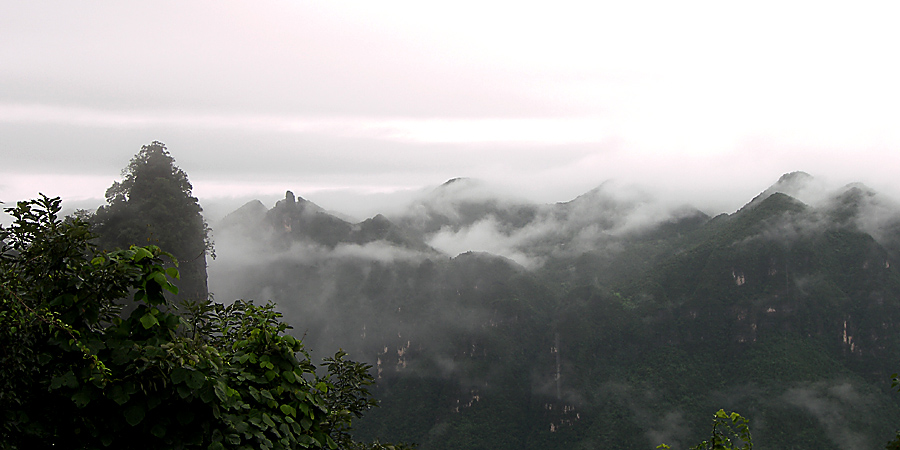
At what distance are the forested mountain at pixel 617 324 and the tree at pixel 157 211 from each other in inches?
2393

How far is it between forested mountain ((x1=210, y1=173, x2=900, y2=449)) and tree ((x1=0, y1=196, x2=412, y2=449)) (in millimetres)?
81459

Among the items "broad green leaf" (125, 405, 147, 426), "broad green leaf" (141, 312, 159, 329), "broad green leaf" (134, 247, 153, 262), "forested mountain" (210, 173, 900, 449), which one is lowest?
"forested mountain" (210, 173, 900, 449)

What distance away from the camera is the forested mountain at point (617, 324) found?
86.3 m

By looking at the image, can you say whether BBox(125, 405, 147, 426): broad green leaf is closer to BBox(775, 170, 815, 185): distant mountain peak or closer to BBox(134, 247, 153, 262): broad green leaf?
BBox(134, 247, 153, 262): broad green leaf

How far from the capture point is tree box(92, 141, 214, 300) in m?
27.0

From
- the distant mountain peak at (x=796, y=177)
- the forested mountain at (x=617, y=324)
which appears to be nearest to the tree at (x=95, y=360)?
the forested mountain at (x=617, y=324)

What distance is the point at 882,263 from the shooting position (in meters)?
104

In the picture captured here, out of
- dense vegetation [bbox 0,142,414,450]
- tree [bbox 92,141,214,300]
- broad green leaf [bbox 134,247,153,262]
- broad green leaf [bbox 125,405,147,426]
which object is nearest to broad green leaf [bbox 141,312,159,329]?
dense vegetation [bbox 0,142,414,450]

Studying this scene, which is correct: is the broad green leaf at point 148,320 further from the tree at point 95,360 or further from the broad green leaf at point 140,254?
the broad green leaf at point 140,254

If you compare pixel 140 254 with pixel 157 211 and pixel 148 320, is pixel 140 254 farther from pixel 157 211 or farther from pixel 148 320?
pixel 157 211

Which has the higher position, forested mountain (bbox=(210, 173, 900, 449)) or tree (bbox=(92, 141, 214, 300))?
tree (bbox=(92, 141, 214, 300))

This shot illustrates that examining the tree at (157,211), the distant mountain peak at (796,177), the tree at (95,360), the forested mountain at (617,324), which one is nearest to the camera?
the tree at (95,360)

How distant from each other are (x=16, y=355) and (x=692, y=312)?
120594 millimetres

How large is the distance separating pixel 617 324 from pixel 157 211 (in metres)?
106
